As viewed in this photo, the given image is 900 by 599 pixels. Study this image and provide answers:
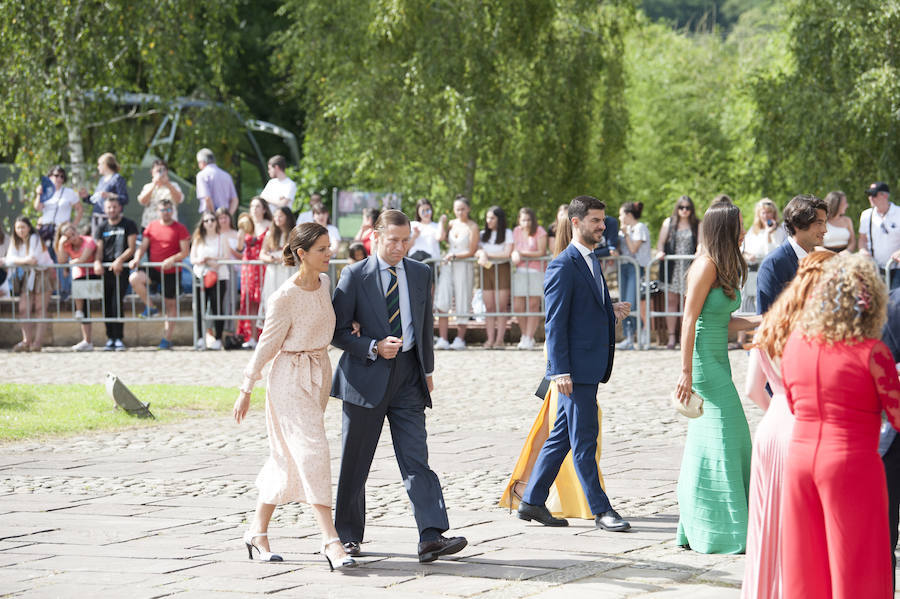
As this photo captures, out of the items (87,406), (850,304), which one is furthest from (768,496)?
(87,406)

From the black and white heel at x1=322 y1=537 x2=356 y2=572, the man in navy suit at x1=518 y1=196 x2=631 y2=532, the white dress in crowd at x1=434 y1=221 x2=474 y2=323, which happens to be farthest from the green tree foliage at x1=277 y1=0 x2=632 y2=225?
the black and white heel at x1=322 y1=537 x2=356 y2=572

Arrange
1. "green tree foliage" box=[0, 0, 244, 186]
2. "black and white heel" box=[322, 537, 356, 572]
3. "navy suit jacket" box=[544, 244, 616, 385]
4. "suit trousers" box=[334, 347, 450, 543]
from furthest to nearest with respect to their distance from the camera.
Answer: "green tree foliage" box=[0, 0, 244, 186] < "navy suit jacket" box=[544, 244, 616, 385] < "suit trousers" box=[334, 347, 450, 543] < "black and white heel" box=[322, 537, 356, 572]

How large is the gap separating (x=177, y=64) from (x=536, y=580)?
773 inches

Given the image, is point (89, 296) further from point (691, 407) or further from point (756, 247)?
point (691, 407)

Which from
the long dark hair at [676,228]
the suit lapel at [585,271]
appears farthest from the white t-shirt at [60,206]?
the suit lapel at [585,271]

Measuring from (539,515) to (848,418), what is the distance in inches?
126

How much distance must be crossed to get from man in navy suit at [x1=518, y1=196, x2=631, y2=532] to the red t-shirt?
12228mm

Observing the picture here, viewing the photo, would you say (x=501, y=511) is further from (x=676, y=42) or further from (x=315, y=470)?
(x=676, y=42)

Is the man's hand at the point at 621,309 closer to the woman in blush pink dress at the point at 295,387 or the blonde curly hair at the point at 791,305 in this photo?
the woman in blush pink dress at the point at 295,387

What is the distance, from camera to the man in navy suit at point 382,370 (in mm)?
6973

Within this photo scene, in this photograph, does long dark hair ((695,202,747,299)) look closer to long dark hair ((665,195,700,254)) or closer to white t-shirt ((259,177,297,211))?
long dark hair ((665,195,700,254))

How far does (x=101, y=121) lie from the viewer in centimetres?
2480

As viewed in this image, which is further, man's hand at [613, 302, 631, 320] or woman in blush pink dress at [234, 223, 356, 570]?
man's hand at [613, 302, 631, 320]

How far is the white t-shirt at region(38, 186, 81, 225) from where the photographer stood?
20312 mm
